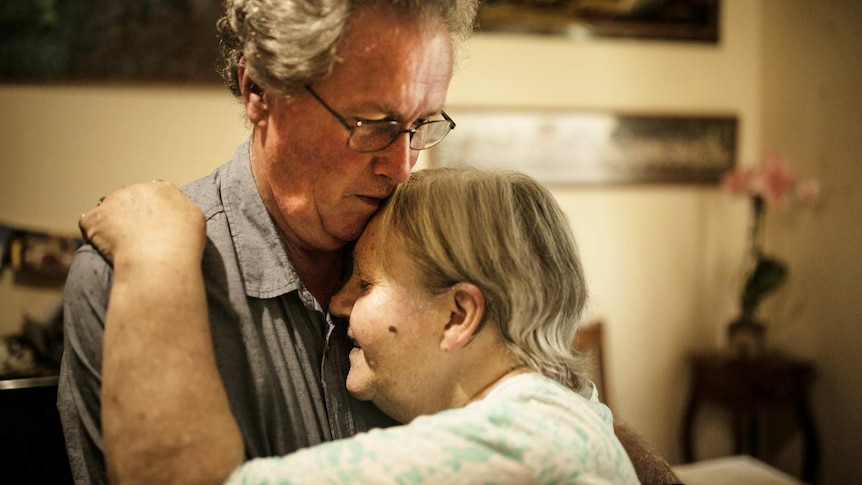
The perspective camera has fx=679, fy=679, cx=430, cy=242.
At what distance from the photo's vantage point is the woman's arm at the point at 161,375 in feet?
2.76

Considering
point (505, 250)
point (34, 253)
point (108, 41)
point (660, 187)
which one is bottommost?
point (34, 253)

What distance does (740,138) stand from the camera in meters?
4.02

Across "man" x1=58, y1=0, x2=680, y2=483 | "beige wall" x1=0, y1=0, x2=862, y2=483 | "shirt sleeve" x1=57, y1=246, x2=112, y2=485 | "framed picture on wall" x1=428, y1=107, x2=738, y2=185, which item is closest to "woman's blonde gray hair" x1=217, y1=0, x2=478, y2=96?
"man" x1=58, y1=0, x2=680, y2=483

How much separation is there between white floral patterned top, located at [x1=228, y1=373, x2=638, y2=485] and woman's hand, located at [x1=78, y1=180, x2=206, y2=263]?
1.01 feet

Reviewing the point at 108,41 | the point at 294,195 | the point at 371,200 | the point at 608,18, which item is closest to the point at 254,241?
the point at 294,195

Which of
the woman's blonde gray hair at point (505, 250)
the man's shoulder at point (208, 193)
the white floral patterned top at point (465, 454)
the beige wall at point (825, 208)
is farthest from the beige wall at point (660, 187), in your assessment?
the white floral patterned top at point (465, 454)

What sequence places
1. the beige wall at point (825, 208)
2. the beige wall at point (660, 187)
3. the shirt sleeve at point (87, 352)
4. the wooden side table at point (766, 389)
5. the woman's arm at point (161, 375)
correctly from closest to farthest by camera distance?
the woman's arm at point (161, 375) → the shirt sleeve at point (87, 352) → the beige wall at point (660, 187) → the beige wall at point (825, 208) → the wooden side table at point (766, 389)

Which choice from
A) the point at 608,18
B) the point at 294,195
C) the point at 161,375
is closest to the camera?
the point at 161,375

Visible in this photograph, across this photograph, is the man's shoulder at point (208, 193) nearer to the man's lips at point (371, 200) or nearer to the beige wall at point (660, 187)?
the man's lips at point (371, 200)

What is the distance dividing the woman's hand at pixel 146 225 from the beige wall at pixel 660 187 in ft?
7.79

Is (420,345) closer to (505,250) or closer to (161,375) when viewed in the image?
(505,250)

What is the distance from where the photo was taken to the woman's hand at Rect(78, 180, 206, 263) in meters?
0.91

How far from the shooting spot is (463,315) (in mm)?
1047

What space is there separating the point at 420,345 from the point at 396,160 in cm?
30
